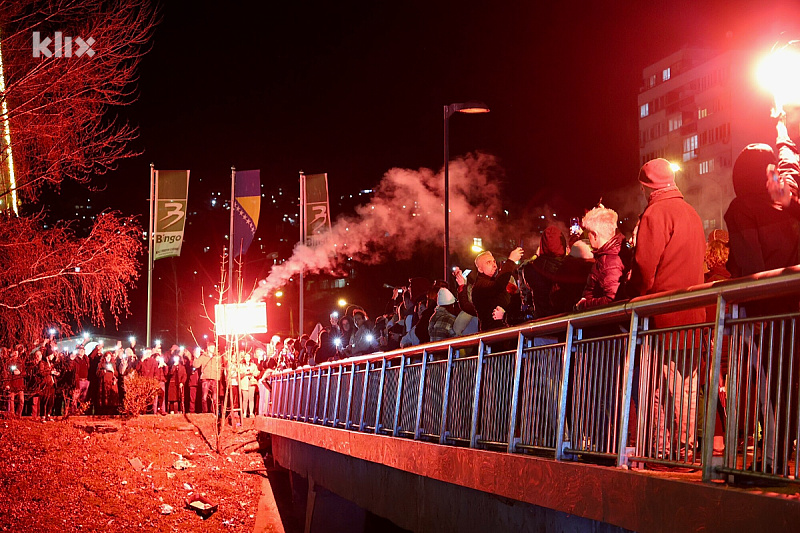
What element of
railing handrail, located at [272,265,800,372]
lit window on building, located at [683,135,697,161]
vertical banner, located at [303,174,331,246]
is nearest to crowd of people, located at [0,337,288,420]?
vertical banner, located at [303,174,331,246]

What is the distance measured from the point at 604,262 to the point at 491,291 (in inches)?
98.8

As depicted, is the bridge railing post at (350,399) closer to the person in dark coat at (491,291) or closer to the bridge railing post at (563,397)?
the person in dark coat at (491,291)

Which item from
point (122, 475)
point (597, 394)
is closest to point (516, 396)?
point (597, 394)

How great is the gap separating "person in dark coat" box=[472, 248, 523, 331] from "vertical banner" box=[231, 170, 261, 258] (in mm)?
26180

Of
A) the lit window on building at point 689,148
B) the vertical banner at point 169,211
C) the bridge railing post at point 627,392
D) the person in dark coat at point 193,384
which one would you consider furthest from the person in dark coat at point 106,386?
the lit window on building at point 689,148

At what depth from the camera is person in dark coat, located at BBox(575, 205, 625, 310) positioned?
266 inches

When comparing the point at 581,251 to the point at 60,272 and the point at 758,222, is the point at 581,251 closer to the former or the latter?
the point at 758,222

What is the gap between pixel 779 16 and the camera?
49.0m

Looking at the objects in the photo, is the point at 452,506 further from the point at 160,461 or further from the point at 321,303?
the point at 321,303

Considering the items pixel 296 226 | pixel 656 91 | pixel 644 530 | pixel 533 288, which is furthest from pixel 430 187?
pixel 296 226

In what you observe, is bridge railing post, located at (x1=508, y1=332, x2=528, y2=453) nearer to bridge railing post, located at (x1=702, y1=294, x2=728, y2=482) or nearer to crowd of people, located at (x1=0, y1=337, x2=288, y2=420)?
bridge railing post, located at (x1=702, y1=294, x2=728, y2=482)

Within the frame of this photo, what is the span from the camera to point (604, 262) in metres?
6.79

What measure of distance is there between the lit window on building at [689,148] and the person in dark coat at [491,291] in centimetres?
6202

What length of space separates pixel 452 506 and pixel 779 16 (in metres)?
48.1
